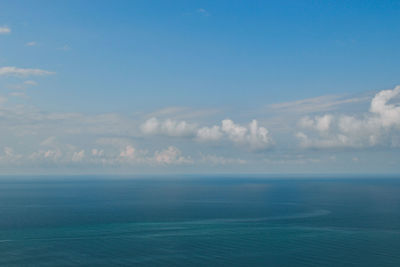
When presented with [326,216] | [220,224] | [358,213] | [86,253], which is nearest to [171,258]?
[86,253]

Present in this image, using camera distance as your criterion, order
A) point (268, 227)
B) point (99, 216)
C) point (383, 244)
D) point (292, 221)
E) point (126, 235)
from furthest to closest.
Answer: point (99, 216), point (292, 221), point (268, 227), point (126, 235), point (383, 244)

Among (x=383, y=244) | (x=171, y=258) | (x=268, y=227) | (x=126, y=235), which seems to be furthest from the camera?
(x=268, y=227)

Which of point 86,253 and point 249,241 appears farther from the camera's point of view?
point 249,241

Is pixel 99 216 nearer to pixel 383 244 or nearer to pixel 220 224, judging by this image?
pixel 220 224

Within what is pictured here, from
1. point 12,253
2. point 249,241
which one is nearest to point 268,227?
point 249,241

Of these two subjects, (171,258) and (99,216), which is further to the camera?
(99,216)

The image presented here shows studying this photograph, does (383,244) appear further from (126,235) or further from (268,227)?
(126,235)

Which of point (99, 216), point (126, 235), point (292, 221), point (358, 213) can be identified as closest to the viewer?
point (126, 235)

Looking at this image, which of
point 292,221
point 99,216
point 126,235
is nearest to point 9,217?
point 99,216

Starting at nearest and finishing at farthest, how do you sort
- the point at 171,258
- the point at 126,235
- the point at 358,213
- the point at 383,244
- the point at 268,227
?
1. the point at 171,258
2. the point at 383,244
3. the point at 126,235
4. the point at 268,227
5. the point at 358,213
